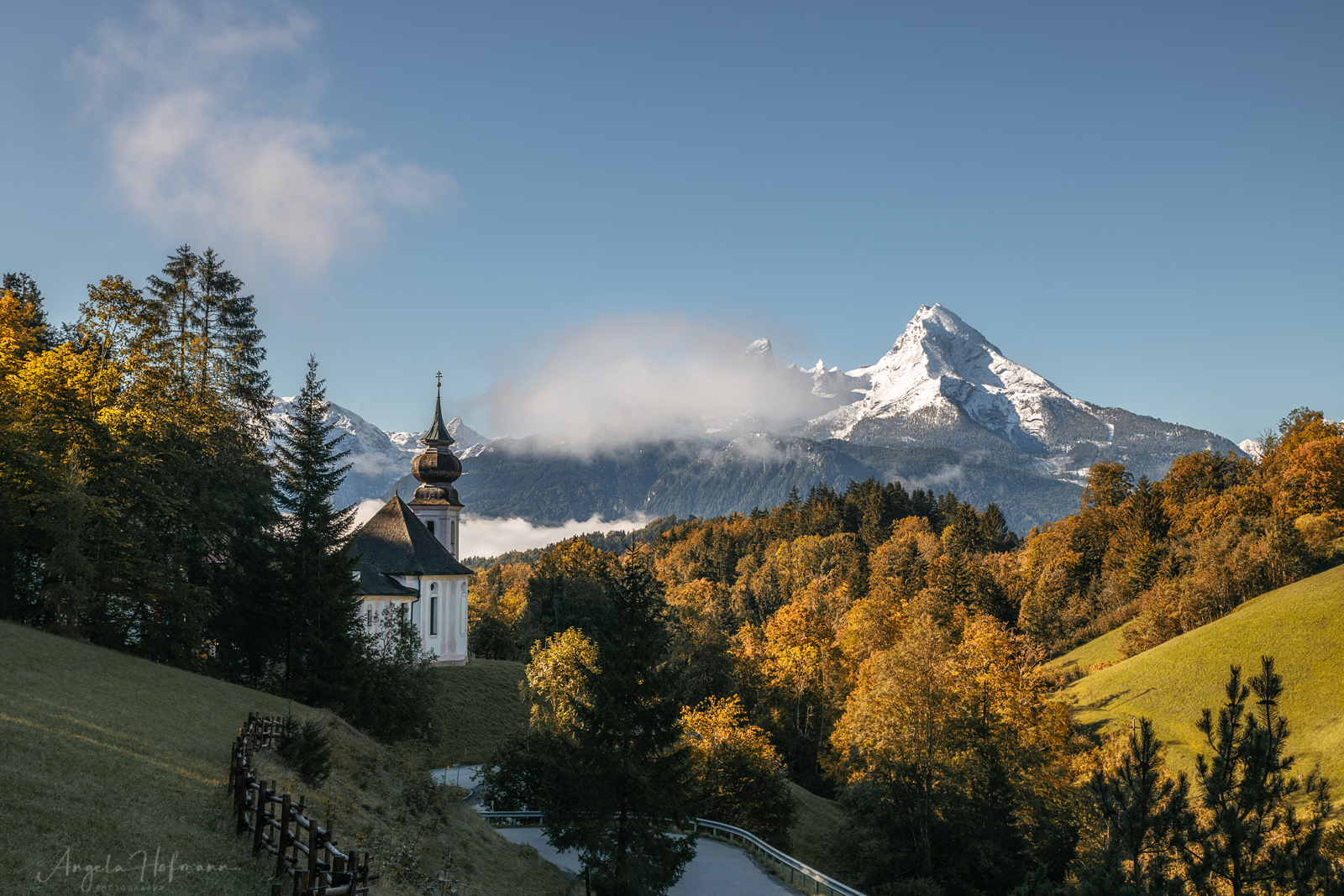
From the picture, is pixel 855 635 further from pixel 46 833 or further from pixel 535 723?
pixel 46 833

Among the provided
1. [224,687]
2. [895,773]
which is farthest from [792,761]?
[224,687]

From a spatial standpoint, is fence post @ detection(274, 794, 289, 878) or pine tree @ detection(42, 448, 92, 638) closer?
fence post @ detection(274, 794, 289, 878)

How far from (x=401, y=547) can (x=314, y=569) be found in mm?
20424

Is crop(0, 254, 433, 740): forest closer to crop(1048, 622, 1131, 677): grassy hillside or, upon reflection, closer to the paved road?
the paved road

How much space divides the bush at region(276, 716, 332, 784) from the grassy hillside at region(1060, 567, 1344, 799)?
146 ft

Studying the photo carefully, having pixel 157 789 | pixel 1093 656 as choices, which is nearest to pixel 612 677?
pixel 157 789

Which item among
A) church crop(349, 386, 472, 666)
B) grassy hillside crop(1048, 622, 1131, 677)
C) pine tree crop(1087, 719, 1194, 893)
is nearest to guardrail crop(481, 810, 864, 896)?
pine tree crop(1087, 719, 1194, 893)

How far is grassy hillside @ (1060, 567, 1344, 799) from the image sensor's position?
4556cm

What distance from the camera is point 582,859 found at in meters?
22.1

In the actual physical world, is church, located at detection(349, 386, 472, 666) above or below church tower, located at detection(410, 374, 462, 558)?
below

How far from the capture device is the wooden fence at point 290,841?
992cm

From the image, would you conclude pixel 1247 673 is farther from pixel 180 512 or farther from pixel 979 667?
pixel 180 512
